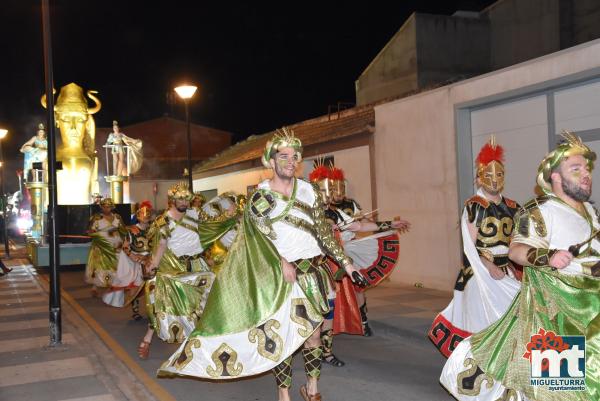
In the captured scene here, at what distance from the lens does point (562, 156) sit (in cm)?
417

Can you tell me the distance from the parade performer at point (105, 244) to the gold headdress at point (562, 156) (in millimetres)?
10261

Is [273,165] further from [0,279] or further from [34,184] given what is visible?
[34,184]

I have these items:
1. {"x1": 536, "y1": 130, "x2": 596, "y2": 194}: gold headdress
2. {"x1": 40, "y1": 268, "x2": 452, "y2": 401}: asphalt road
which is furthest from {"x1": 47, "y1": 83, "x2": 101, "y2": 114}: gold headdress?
{"x1": 536, "y1": 130, "x2": 596, "y2": 194}: gold headdress

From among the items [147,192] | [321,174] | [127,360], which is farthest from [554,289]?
[147,192]

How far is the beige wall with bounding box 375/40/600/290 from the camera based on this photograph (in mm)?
11000

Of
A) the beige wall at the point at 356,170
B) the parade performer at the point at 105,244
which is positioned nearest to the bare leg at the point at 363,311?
the beige wall at the point at 356,170

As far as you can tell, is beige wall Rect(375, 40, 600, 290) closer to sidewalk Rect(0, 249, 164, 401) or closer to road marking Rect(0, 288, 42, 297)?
sidewalk Rect(0, 249, 164, 401)

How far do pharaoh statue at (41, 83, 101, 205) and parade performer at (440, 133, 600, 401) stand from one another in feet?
63.0

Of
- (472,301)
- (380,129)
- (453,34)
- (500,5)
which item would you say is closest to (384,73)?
(453,34)

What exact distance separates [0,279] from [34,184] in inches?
197

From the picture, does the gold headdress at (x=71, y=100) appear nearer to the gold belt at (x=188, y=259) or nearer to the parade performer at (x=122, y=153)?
the parade performer at (x=122, y=153)

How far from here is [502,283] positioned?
18.1 feet

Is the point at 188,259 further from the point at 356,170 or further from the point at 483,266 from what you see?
the point at 356,170

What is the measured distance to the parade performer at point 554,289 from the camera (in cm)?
392
